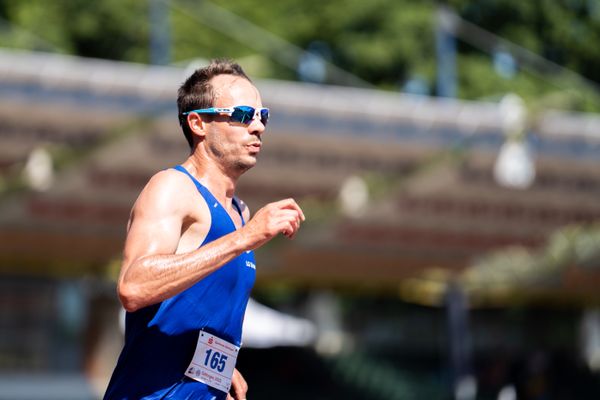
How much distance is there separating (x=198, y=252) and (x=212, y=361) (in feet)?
1.67

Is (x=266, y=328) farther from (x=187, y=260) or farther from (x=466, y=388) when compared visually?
(x=187, y=260)

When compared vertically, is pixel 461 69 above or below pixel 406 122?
above

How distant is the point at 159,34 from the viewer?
2703 cm

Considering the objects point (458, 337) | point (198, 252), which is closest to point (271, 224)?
point (198, 252)

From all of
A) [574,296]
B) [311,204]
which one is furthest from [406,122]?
[574,296]

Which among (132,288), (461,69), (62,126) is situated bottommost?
(132,288)

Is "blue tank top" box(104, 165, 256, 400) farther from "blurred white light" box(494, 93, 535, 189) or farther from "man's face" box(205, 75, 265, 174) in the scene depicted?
"blurred white light" box(494, 93, 535, 189)

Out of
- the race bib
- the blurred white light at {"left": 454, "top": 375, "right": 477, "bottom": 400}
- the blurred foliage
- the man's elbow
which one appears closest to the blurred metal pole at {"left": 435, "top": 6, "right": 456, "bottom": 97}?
the blurred white light at {"left": 454, "top": 375, "right": 477, "bottom": 400}

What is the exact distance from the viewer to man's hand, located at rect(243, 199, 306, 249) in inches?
126

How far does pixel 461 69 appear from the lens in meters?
34.8

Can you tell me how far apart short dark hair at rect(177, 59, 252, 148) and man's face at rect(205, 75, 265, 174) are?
0.10 ft

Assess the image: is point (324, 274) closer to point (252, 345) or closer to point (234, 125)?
point (252, 345)

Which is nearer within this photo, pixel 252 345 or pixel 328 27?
pixel 252 345

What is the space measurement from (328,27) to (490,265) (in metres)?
11.4
